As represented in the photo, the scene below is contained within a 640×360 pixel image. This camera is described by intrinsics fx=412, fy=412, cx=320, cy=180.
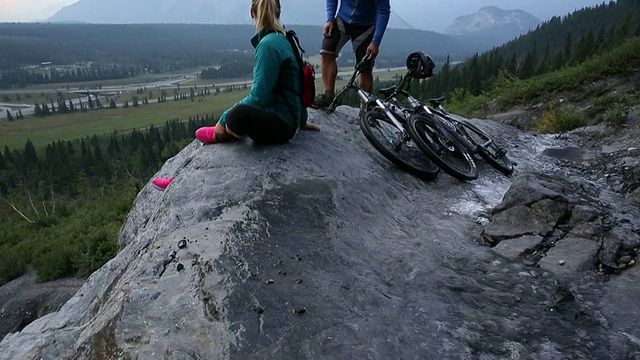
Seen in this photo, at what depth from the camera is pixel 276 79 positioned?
209 inches

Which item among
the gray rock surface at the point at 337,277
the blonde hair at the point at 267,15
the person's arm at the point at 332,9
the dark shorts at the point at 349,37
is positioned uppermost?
the person's arm at the point at 332,9

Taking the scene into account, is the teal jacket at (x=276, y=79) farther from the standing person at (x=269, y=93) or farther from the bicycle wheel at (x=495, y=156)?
the bicycle wheel at (x=495, y=156)

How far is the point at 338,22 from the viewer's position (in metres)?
8.01

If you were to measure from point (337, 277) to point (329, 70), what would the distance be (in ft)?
18.0

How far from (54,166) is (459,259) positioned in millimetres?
101887

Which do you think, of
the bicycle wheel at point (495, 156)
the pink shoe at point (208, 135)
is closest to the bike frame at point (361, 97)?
the bicycle wheel at point (495, 156)

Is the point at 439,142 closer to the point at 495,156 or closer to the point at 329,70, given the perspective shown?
the point at 495,156

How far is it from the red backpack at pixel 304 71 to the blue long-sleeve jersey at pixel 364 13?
2.41m

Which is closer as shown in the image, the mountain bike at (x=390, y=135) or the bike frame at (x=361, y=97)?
the mountain bike at (x=390, y=135)

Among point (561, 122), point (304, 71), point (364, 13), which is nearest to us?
point (304, 71)

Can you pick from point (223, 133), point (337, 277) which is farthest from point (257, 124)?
point (337, 277)

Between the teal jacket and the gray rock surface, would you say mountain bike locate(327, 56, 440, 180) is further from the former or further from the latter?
the teal jacket

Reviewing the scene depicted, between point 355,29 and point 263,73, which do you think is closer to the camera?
point 263,73

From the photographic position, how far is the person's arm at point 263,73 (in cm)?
514
